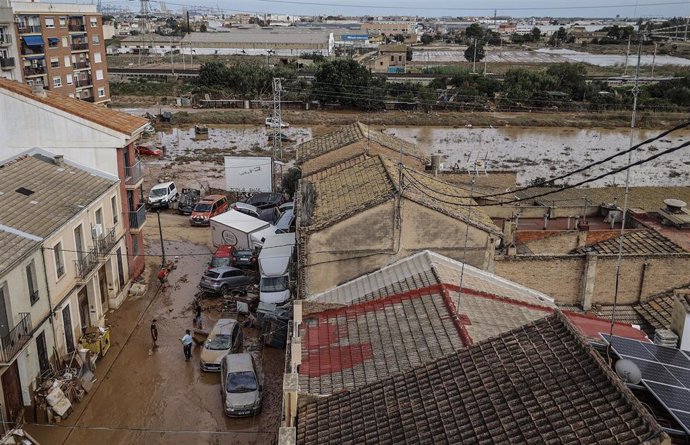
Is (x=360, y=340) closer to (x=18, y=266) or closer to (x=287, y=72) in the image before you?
(x=18, y=266)

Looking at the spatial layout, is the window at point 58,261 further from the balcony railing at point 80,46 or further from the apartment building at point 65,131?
the balcony railing at point 80,46

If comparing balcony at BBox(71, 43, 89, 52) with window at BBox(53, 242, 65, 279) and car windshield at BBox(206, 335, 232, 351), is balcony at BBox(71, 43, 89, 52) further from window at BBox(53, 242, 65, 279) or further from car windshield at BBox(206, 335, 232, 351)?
car windshield at BBox(206, 335, 232, 351)

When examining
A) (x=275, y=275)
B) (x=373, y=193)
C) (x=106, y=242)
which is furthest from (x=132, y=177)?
(x=373, y=193)

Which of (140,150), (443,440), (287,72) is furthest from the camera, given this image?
(287,72)

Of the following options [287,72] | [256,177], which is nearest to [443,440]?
[256,177]

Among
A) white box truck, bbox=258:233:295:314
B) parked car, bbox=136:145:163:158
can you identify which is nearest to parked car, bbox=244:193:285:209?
white box truck, bbox=258:233:295:314

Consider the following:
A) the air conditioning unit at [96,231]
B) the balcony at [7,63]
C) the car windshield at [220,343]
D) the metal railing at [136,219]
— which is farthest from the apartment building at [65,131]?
the balcony at [7,63]
